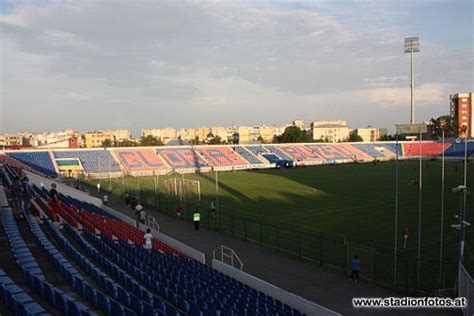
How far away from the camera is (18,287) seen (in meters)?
8.75

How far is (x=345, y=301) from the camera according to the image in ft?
50.6

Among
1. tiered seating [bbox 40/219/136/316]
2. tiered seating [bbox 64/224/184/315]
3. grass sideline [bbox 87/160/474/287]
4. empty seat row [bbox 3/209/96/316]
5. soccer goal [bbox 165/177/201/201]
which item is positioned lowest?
grass sideline [bbox 87/160/474/287]

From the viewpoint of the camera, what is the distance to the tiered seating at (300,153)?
87.6 m

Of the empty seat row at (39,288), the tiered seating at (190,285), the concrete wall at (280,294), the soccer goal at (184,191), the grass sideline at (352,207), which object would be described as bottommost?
the grass sideline at (352,207)

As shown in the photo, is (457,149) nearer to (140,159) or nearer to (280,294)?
(140,159)

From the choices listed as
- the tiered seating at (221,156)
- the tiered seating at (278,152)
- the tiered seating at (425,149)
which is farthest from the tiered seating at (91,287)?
the tiered seating at (425,149)

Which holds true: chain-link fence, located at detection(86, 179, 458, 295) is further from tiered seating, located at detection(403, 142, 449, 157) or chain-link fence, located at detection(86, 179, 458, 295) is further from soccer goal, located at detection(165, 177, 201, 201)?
tiered seating, located at detection(403, 142, 449, 157)

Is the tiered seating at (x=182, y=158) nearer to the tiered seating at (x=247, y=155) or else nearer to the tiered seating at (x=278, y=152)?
the tiered seating at (x=247, y=155)

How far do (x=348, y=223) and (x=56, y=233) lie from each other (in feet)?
62.3

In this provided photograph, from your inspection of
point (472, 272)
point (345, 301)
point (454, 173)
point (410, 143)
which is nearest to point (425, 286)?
point (472, 272)

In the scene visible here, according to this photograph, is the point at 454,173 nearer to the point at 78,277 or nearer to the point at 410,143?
the point at 410,143

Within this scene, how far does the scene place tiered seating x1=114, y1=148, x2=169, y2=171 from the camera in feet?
232

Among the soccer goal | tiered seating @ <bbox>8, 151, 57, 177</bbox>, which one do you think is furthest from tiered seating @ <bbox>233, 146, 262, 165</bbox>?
tiered seating @ <bbox>8, 151, 57, 177</bbox>

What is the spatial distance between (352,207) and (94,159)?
47.4 m
